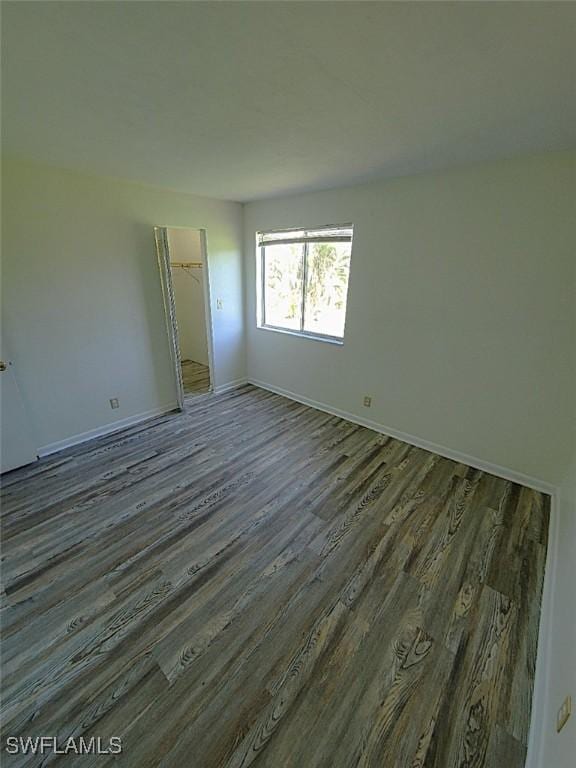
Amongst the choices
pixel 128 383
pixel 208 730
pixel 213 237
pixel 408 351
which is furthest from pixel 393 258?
pixel 208 730

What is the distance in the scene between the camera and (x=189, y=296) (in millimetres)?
5078

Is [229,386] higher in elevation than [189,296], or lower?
lower

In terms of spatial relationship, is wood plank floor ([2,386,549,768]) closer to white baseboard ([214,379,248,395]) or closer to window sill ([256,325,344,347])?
window sill ([256,325,344,347])

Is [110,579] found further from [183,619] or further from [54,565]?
[183,619]

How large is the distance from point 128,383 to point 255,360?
5.74 ft

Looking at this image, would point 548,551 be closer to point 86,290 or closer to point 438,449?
point 438,449

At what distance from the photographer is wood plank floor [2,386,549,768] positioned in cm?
113

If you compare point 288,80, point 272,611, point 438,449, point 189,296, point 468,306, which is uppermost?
point 288,80

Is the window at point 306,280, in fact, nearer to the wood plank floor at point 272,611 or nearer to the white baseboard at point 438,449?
the white baseboard at point 438,449

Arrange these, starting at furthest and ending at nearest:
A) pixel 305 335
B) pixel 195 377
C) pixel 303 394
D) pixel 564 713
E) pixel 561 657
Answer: pixel 195 377
pixel 303 394
pixel 305 335
pixel 561 657
pixel 564 713

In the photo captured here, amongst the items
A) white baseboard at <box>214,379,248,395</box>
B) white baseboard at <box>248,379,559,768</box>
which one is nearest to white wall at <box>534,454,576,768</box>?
white baseboard at <box>248,379,559,768</box>

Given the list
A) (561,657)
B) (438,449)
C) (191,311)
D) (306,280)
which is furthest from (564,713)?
(191,311)

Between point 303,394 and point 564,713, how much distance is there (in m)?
3.15

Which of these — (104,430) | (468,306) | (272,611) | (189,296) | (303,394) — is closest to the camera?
(272,611)
